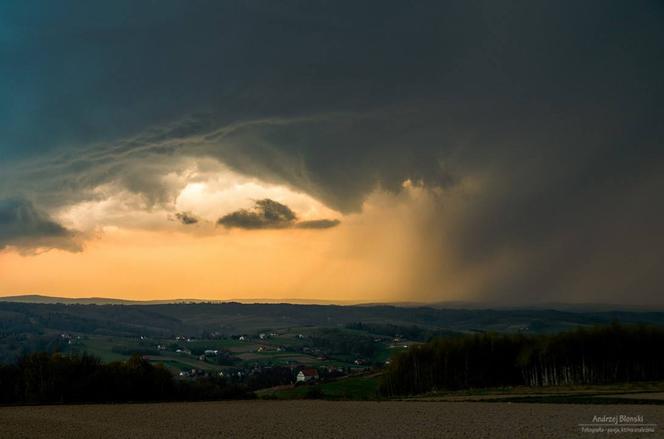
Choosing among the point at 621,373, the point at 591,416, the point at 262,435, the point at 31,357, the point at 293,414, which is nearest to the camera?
the point at 262,435

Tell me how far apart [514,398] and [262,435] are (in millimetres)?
34257

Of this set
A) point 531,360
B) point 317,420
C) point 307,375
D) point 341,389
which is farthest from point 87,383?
point 307,375

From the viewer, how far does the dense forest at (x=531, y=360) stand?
9219cm

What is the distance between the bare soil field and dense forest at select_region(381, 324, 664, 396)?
3390 centimetres

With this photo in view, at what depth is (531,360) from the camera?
94875 mm

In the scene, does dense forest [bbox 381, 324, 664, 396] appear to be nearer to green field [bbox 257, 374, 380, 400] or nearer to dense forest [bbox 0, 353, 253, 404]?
green field [bbox 257, 374, 380, 400]

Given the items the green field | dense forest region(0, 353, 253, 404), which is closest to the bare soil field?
dense forest region(0, 353, 253, 404)

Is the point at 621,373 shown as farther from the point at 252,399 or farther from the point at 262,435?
the point at 262,435

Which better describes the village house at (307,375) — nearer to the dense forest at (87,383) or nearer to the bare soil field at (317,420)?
the dense forest at (87,383)

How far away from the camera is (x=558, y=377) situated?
93.8 metres

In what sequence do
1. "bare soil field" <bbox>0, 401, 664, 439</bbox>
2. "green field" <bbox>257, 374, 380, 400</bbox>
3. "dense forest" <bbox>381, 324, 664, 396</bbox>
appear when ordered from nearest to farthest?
"bare soil field" <bbox>0, 401, 664, 439</bbox> < "dense forest" <bbox>381, 324, 664, 396</bbox> < "green field" <bbox>257, 374, 380, 400</bbox>

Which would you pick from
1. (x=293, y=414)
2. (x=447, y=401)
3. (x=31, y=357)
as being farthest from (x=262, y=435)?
(x=31, y=357)

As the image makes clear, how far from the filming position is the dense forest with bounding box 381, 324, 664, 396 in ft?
302

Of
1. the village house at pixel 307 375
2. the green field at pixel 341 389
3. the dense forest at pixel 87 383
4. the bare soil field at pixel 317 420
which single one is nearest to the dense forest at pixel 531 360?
the green field at pixel 341 389
